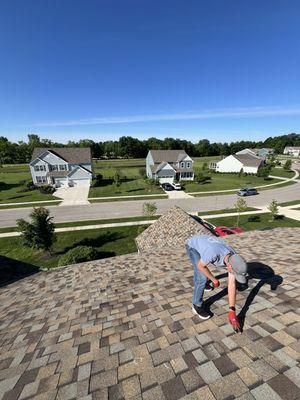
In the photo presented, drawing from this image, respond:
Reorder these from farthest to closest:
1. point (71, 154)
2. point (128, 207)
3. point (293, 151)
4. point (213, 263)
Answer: point (293, 151) < point (71, 154) < point (128, 207) < point (213, 263)

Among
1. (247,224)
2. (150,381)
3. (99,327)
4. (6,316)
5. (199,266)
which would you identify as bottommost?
(247,224)

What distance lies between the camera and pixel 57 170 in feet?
159

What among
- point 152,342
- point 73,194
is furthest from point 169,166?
point 152,342

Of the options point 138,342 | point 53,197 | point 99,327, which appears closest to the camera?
point 138,342

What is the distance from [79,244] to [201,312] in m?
17.7

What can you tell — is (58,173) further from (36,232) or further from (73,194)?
(36,232)

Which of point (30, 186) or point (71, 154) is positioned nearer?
point (30, 186)

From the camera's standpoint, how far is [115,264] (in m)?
8.95

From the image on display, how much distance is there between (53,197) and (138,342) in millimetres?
38510

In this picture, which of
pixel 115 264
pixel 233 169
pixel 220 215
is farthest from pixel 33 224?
pixel 233 169

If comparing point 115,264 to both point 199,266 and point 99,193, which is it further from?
point 99,193

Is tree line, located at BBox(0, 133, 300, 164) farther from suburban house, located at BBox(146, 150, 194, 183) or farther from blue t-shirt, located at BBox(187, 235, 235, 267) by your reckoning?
blue t-shirt, located at BBox(187, 235, 235, 267)

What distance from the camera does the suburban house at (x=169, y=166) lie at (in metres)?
49.5

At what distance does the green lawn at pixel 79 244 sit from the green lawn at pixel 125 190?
16935mm
